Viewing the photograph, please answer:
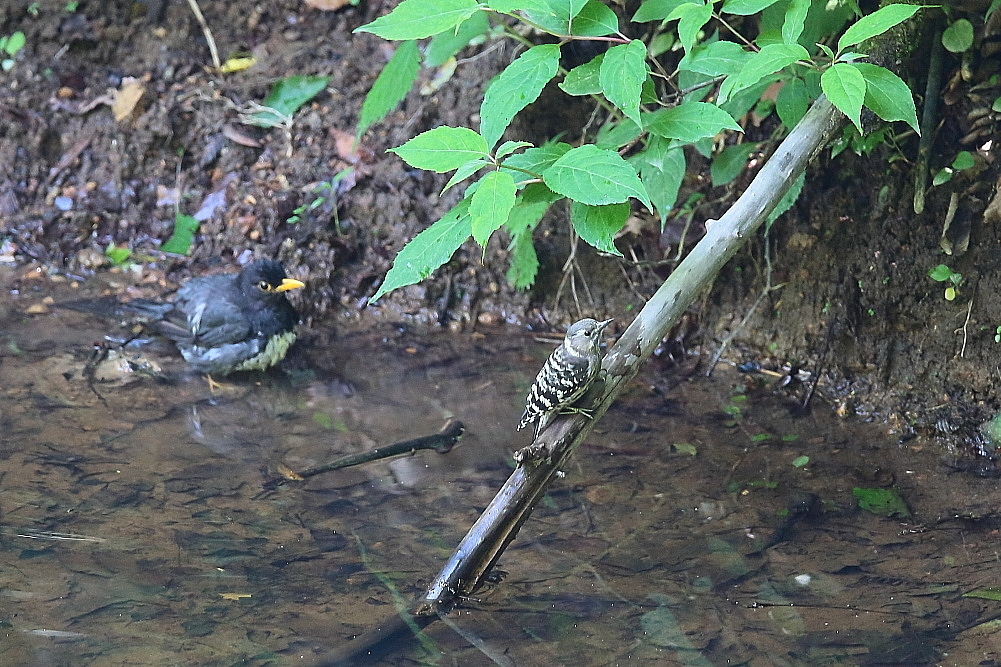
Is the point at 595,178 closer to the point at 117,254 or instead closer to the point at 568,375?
the point at 568,375

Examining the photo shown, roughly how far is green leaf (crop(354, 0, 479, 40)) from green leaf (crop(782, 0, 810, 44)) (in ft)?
3.21

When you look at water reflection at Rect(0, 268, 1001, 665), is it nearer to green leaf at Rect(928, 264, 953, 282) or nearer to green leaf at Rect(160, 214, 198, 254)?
green leaf at Rect(928, 264, 953, 282)

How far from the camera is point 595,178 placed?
2773mm

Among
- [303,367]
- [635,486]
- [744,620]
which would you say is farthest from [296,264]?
[744,620]

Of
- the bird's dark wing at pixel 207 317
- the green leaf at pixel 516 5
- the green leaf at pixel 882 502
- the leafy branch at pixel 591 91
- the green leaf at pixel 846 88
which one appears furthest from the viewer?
the bird's dark wing at pixel 207 317

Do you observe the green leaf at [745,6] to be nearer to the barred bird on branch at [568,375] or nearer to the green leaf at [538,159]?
the green leaf at [538,159]

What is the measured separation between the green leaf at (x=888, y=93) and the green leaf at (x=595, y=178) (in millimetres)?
837

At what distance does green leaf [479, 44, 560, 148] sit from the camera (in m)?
2.93

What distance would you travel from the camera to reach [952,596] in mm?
3250

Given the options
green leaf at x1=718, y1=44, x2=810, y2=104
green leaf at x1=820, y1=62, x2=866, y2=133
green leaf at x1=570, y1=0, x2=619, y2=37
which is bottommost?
green leaf at x1=820, y1=62, x2=866, y2=133

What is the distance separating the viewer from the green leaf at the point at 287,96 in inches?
263

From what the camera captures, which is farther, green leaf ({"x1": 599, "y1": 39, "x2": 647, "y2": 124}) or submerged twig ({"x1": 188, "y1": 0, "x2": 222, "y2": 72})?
submerged twig ({"x1": 188, "y1": 0, "x2": 222, "y2": 72})

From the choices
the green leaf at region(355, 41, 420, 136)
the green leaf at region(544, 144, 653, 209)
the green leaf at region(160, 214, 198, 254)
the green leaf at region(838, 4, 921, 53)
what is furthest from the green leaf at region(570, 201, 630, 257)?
the green leaf at region(160, 214, 198, 254)

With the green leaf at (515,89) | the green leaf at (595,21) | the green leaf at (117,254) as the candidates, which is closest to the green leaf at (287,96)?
the green leaf at (117,254)
